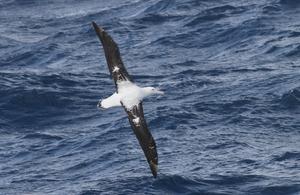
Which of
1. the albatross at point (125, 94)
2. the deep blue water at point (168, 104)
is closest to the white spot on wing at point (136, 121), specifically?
the albatross at point (125, 94)

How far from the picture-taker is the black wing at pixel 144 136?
21.5 m

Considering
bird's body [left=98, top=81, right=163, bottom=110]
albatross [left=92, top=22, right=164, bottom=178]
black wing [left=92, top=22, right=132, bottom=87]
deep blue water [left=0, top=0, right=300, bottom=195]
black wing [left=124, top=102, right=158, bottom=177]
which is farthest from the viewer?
deep blue water [left=0, top=0, right=300, bottom=195]

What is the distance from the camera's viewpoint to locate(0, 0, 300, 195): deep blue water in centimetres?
2886

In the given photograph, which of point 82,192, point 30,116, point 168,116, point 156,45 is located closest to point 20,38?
point 156,45

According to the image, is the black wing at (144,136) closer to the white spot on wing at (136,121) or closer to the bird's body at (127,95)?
the white spot on wing at (136,121)

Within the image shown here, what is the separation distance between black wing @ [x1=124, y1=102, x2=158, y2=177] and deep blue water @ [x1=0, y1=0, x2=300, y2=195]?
5.64 m

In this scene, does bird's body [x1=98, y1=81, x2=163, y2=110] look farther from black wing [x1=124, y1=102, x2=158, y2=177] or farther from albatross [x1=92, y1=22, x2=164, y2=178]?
black wing [x1=124, y1=102, x2=158, y2=177]

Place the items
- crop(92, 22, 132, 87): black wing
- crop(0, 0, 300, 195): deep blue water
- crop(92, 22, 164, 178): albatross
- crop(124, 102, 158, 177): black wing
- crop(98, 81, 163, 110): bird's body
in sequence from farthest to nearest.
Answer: crop(0, 0, 300, 195): deep blue water < crop(98, 81, 163, 110): bird's body < crop(92, 22, 132, 87): black wing < crop(92, 22, 164, 178): albatross < crop(124, 102, 158, 177): black wing

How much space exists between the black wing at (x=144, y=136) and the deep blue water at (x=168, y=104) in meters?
5.64

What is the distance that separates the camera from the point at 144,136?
21984mm

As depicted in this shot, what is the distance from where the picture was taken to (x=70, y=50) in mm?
45656

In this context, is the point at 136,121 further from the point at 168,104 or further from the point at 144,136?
the point at 168,104

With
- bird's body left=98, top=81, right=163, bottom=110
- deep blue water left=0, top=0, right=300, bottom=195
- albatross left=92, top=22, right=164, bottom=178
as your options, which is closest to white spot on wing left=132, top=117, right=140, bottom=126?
albatross left=92, top=22, right=164, bottom=178

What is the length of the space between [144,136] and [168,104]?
1306 centimetres
